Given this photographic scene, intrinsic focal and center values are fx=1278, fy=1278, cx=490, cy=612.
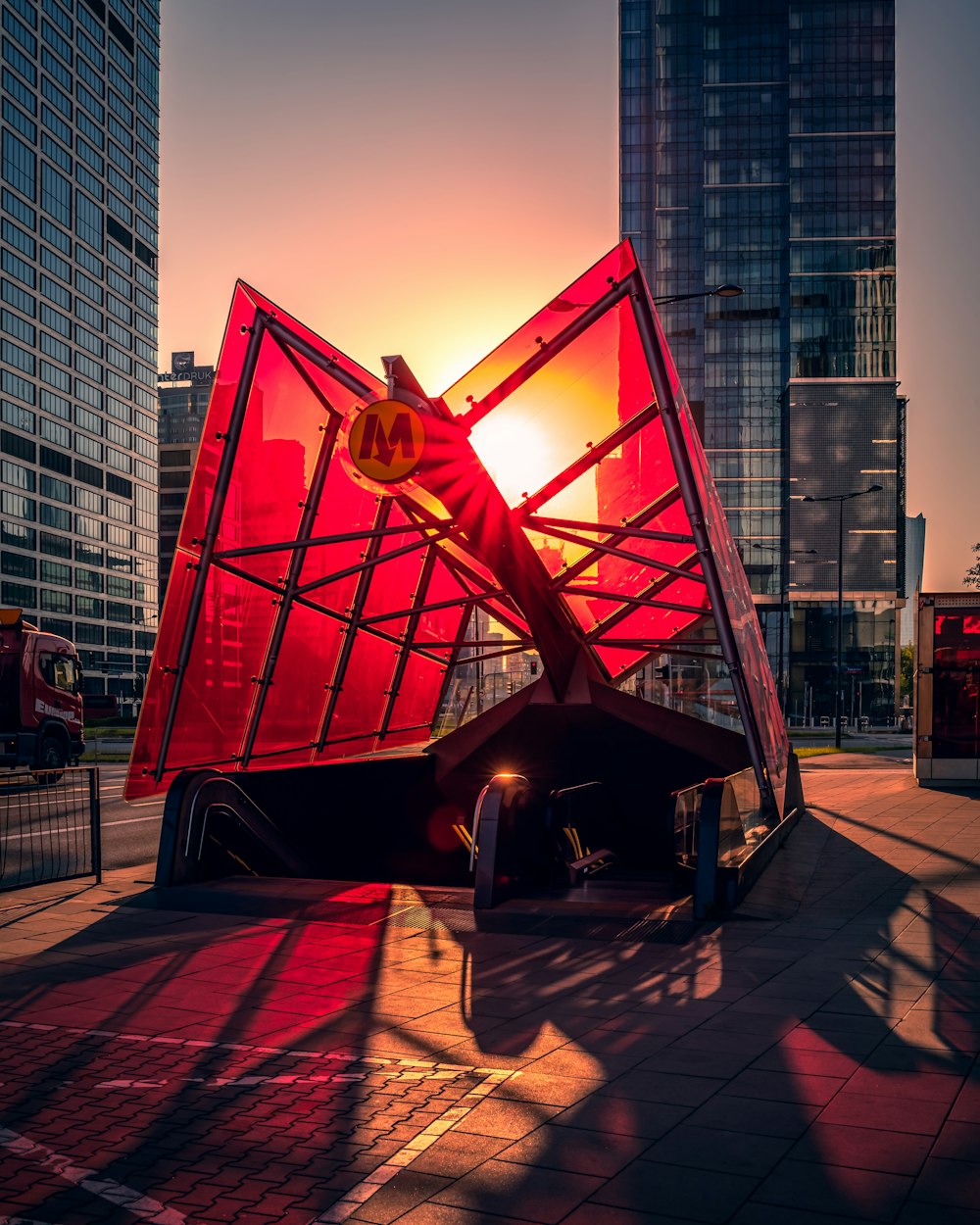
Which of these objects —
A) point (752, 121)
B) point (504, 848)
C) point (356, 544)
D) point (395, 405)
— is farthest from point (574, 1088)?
point (752, 121)

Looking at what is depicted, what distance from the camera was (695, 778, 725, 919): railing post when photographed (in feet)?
34.4

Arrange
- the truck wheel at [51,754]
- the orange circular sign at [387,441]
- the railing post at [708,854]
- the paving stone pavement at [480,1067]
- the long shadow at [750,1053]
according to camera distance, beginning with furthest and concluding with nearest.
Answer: the truck wheel at [51,754] → the orange circular sign at [387,441] → the railing post at [708,854] → the long shadow at [750,1053] → the paving stone pavement at [480,1067]

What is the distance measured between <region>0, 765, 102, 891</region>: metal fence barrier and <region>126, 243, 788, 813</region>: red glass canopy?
0.92 meters

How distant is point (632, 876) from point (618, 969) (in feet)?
23.3

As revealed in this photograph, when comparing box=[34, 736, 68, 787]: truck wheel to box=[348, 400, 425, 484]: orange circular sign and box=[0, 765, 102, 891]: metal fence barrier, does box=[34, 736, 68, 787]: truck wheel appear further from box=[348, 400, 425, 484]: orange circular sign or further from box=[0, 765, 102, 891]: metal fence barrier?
box=[348, 400, 425, 484]: orange circular sign

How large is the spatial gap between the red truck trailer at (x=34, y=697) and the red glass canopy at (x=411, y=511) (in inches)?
471

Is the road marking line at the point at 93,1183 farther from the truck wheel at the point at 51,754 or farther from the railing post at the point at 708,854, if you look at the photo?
the truck wheel at the point at 51,754

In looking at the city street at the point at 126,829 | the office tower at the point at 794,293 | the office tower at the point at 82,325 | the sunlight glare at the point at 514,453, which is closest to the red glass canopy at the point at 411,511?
the sunlight glare at the point at 514,453

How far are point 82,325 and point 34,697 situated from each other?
85.4 metres

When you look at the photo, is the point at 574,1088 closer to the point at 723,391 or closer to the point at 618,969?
the point at 618,969

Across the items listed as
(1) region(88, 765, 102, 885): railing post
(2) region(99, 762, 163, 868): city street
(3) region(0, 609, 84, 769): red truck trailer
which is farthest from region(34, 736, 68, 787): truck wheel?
(1) region(88, 765, 102, 885): railing post

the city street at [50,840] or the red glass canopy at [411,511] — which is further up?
the red glass canopy at [411,511]

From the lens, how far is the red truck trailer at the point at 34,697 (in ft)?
94.6

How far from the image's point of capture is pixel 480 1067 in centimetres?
623
